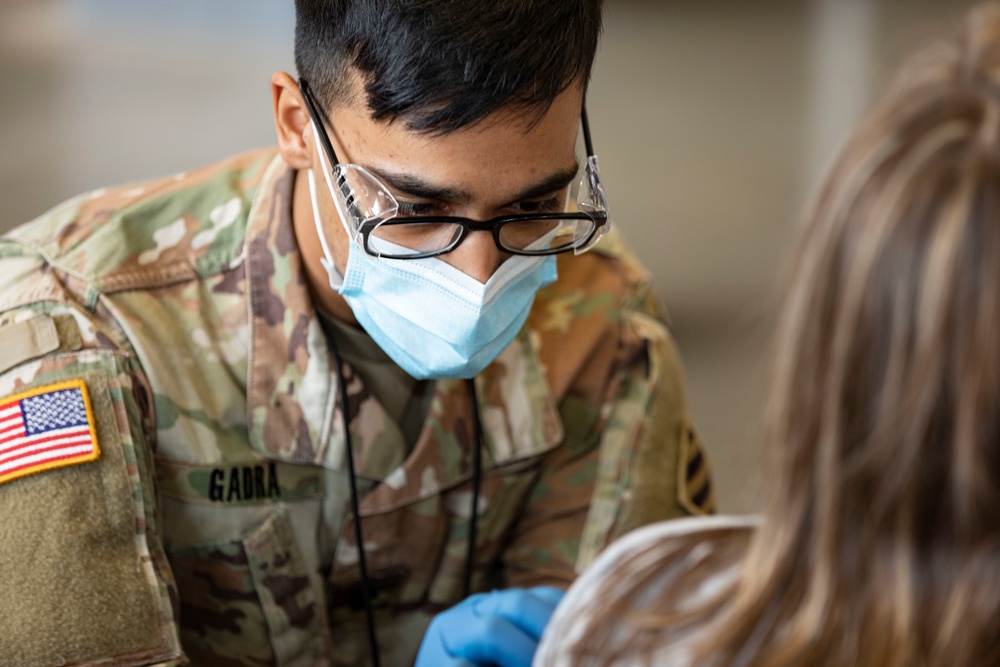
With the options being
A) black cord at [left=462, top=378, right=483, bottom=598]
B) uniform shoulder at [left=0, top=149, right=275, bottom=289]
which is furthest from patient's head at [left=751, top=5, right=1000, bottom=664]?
uniform shoulder at [left=0, top=149, right=275, bottom=289]

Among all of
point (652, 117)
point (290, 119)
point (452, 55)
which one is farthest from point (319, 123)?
point (652, 117)

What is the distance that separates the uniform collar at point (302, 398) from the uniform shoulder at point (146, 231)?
0.13ft

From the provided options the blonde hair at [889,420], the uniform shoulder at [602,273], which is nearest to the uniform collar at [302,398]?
the uniform shoulder at [602,273]

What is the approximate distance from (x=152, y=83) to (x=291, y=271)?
2951 millimetres

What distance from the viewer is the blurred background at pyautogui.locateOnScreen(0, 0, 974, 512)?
328 cm

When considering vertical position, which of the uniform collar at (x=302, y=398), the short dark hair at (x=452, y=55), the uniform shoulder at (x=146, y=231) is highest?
the short dark hair at (x=452, y=55)

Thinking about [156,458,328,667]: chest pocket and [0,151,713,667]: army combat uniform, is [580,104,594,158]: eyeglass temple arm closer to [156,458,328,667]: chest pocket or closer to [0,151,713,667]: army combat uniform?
[0,151,713,667]: army combat uniform

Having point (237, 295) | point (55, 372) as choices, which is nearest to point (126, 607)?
point (55, 372)

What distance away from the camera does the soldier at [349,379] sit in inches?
47.0

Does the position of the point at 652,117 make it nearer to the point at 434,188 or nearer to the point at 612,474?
the point at 612,474

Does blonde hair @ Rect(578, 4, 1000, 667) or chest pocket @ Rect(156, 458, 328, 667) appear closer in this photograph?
blonde hair @ Rect(578, 4, 1000, 667)

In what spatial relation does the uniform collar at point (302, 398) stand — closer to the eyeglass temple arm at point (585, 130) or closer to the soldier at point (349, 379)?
the soldier at point (349, 379)

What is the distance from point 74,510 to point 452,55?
24.5 inches

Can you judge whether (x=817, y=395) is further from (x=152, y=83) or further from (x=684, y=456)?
(x=152, y=83)
